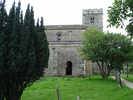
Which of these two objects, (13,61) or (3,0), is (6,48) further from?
(3,0)

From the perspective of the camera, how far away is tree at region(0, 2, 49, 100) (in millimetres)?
7148

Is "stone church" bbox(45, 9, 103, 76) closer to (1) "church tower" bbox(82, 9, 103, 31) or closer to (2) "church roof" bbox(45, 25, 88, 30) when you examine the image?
(2) "church roof" bbox(45, 25, 88, 30)

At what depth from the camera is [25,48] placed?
764 cm

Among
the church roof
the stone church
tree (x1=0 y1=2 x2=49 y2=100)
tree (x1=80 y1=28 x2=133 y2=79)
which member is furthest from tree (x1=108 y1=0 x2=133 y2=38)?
the church roof

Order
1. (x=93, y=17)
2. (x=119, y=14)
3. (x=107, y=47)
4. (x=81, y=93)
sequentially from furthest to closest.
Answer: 1. (x=93, y=17)
2. (x=107, y=47)
3. (x=81, y=93)
4. (x=119, y=14)

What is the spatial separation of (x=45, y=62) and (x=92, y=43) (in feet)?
55.8

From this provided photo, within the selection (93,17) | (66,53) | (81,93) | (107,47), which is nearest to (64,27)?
(66,53)

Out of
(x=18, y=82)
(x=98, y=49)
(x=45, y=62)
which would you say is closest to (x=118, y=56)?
(x=98, y=49)

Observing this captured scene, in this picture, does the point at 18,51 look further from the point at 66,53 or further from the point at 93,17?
the point at 93,17

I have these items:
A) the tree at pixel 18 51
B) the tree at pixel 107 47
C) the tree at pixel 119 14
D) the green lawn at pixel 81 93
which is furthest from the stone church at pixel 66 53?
the tree at pixel 119 14

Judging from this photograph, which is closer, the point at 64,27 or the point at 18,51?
the point at 18,51

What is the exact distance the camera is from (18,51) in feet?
24.5

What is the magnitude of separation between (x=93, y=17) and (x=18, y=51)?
49211 millimetres

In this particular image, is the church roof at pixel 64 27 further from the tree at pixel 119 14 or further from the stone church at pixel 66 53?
the tree at pixel 119 14
